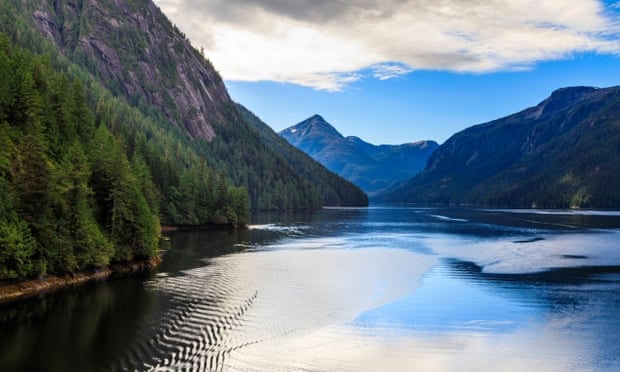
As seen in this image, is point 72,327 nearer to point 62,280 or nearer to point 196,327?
point 196,327

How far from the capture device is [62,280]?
53.0 meters

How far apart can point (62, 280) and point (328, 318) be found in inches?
1129

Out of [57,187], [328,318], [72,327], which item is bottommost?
[328,318]

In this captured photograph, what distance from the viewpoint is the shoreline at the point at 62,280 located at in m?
46.0

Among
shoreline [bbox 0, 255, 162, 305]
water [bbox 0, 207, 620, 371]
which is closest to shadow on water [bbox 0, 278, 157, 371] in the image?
water [bbox 0, 207, 620, 371]

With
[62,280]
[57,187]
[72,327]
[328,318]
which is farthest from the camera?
[62,280]

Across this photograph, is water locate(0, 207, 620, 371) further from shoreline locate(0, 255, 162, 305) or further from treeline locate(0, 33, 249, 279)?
treeline locate(0, 33, 249, 279)

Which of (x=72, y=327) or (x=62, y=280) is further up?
(x=62, y=280)

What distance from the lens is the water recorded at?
31953 mm

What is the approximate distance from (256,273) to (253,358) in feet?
112

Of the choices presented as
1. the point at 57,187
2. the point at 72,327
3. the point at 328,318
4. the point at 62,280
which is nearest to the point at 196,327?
the point at 72,327

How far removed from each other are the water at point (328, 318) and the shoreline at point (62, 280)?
197cm

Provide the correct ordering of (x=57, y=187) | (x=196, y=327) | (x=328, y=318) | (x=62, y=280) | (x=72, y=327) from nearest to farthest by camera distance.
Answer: (x=72, y=327) < (x=196, y=327) < (x=328, y=318) < (x=57, y=187) < (x=62, y=280)

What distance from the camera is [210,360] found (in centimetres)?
3130
